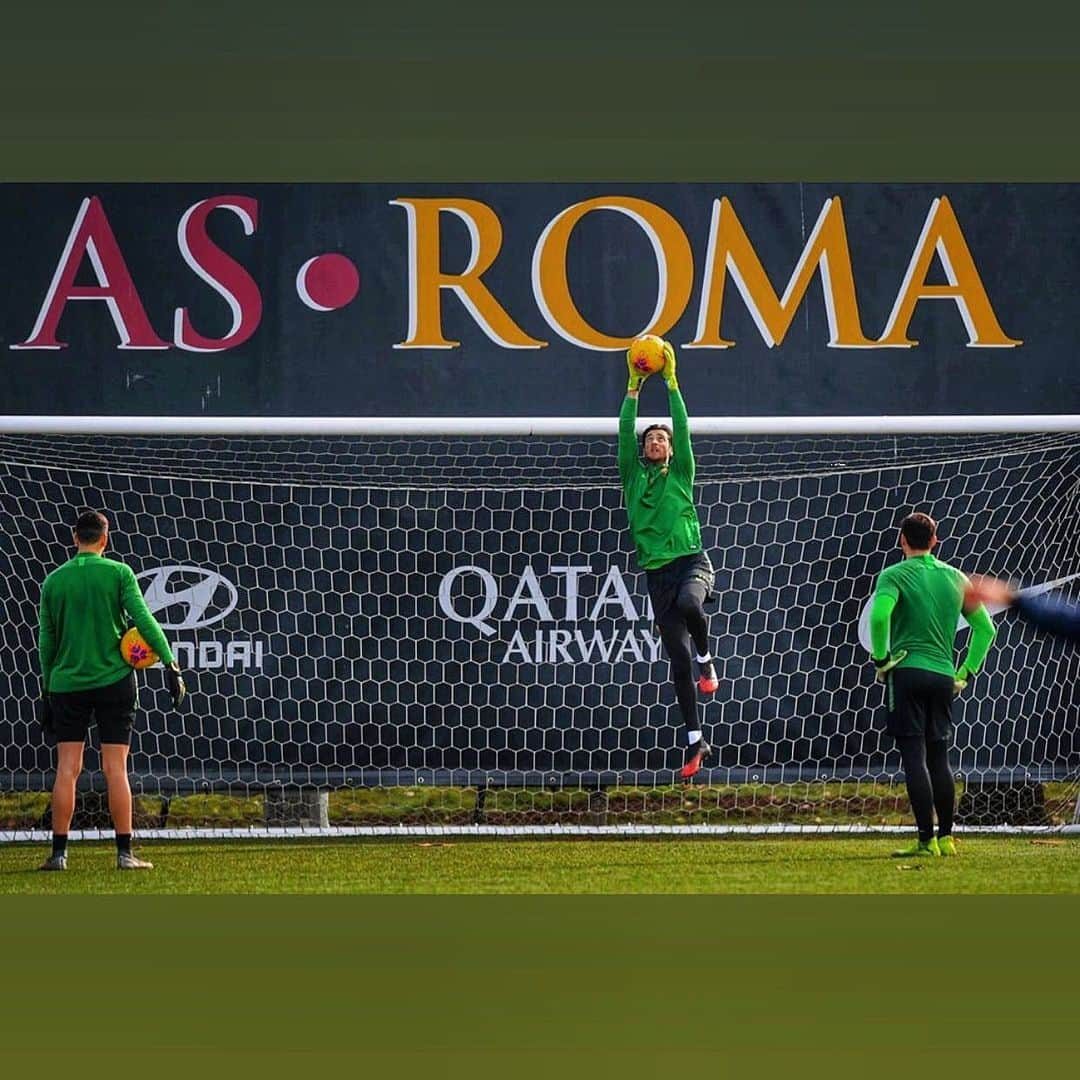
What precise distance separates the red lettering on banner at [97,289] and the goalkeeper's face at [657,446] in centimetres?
345

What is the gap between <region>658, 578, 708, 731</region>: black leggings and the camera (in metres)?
8.98

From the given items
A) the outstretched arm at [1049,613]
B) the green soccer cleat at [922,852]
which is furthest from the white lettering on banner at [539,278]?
the outstretched arm at [1049,613]

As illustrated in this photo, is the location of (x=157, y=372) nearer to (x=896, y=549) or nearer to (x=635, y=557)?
(x=635, y=557)

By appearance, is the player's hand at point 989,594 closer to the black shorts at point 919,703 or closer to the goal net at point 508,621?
the black shorts at point 919,703

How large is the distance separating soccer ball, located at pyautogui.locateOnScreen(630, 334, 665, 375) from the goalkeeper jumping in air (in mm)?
86

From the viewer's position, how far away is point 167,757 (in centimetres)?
1045

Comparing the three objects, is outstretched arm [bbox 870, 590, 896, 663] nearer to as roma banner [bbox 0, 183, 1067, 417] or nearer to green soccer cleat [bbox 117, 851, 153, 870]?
as roma banner [bbox 0, 183, 1067, 417]

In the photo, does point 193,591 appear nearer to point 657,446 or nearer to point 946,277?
point 657,446

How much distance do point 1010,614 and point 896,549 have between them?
3.02 feet

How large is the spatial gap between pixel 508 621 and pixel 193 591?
82.1 inches

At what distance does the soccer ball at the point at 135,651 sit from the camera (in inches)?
337

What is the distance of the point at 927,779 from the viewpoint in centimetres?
880

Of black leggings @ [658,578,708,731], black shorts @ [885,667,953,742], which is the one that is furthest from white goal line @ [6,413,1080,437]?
black shorts @ [885,667,953,742]

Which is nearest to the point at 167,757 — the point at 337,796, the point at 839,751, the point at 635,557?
the point at 337,796
